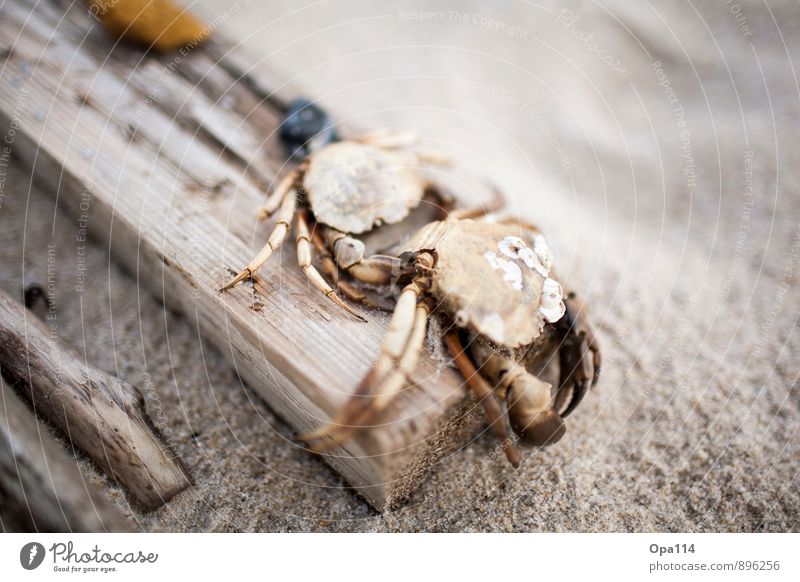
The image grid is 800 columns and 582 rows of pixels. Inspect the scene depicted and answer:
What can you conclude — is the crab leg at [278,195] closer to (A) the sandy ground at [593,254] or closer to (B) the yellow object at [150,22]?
(A) the sandy ground at [593,254]

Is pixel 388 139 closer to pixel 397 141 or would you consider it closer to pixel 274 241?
pixel 397 141

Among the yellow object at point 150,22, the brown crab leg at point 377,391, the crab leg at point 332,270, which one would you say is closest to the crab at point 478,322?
the brown crab leg at point 377,391

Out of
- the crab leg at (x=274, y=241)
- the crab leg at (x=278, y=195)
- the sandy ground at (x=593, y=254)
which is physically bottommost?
the sandy ground at (x=593, y=254)
